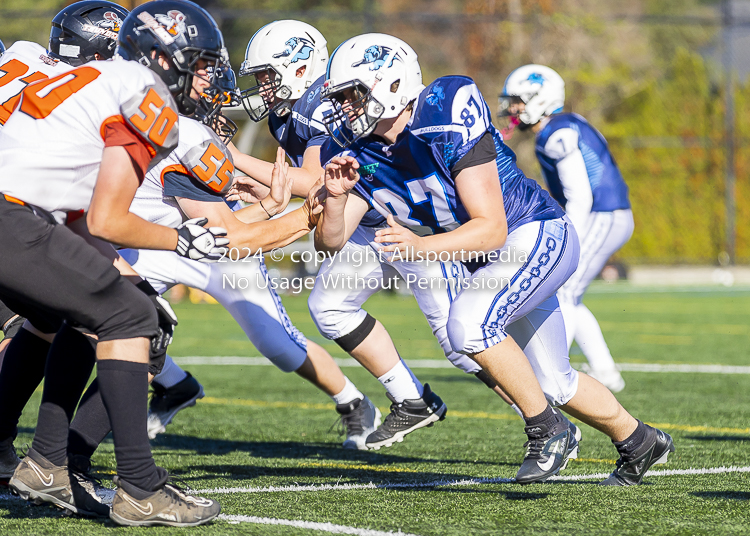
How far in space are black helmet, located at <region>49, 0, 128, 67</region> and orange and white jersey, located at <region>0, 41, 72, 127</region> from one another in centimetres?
8

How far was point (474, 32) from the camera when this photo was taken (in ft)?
72.6

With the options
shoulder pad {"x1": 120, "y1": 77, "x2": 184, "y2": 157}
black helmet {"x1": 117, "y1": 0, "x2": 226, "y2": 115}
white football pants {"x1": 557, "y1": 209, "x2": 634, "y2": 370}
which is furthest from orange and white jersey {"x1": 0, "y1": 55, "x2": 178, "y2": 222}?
white football pants {"x1": 557, "y1": 209, "x2": 634, "y2": 370}

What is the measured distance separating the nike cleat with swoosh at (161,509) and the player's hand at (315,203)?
107 cm

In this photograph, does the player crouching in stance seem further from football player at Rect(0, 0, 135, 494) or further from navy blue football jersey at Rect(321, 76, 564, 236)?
football player at Rect(0, 0, 135, 494)

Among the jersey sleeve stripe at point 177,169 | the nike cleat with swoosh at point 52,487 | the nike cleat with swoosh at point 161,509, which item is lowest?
the nike cleat with swoosh at point 52,487

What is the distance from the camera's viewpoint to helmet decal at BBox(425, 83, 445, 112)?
3.35m

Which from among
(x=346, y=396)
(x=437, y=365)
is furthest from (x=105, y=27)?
(x=437, y=365)

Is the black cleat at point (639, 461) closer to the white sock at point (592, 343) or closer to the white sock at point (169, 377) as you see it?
the white sock at point (169, 377)

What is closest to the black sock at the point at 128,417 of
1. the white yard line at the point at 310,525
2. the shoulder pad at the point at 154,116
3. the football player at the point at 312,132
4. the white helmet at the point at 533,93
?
the white yard line at the point at 310,525

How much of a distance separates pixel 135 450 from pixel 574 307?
389 cm

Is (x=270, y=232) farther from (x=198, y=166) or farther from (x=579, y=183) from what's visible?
(x=579, y=183)

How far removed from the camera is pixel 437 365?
8.15m

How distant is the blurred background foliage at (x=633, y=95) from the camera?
20.2 m

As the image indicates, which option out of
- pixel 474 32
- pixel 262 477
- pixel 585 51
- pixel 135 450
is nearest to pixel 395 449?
pixel 262 477
